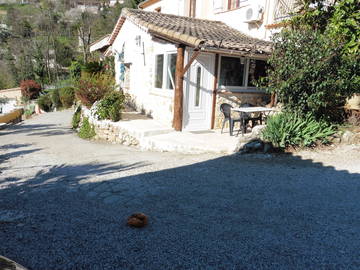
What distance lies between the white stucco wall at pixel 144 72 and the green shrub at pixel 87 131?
2359 millimetres

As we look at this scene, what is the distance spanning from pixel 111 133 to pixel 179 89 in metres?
3.40

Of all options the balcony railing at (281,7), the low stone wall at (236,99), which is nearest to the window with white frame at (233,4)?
the balcony railing at (281,7)

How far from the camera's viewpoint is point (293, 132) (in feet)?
26.3

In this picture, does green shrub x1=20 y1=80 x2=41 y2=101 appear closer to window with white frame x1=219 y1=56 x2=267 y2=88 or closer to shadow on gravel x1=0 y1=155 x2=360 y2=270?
window with white frame x1=219 y1=56 x2=267 y2=88

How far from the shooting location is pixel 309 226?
4066 mm

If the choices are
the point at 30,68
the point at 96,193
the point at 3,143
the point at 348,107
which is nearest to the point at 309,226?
the point at 96,193

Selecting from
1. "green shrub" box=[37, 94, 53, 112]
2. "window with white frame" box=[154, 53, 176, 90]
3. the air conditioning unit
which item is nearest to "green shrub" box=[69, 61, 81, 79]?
"green shrub" box=[37, 94, 53, 112]

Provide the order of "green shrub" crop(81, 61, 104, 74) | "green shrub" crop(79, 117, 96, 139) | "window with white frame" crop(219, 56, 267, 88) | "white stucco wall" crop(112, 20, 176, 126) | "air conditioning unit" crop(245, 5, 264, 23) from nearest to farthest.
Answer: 1. "window with white frame" crop(219, 56, 267, 88)
2. "white stucco wall" crop(112, 20, 176, 126)
3. "green shrub" crop(79, 117, 96, 139)
4. "air conditioning unit" crop(245, 5, 264, 23)
5. "green shrub" crop(81, 61, 104, 74)

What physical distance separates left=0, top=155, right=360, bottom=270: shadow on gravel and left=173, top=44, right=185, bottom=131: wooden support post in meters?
3.59

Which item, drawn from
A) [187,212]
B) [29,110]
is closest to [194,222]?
[187,212]

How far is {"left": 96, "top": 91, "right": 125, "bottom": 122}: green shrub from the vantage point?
11602mm

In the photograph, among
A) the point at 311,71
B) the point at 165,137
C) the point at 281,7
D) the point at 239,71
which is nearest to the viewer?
the point at 311,71

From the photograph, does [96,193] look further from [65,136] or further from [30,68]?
[30,68]

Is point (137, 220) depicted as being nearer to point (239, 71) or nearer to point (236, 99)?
point (236, 99)
